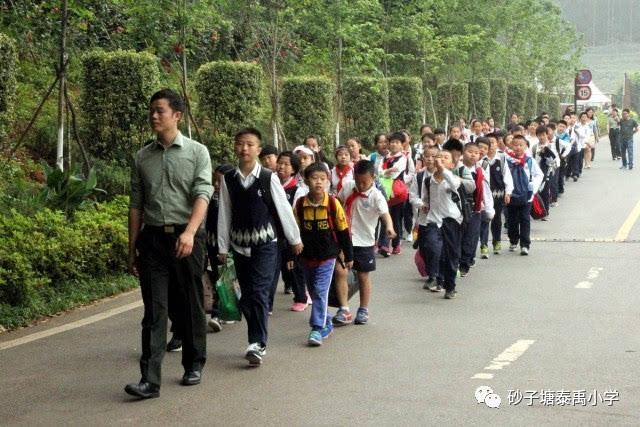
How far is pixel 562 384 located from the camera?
25.0ft

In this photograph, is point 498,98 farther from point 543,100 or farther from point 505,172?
point 505,172

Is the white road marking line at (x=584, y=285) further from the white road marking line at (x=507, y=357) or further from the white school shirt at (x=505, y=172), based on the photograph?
the white road marking line at (x=507, y=357)

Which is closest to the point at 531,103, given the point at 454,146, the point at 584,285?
the point at 454,146

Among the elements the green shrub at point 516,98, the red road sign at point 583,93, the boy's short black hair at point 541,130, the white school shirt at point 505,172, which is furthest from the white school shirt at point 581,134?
the green shrub at point 516,98

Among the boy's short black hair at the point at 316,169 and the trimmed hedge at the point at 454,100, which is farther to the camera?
the trimmed hedge at the point at 454,100

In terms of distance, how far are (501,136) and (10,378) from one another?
490 inches

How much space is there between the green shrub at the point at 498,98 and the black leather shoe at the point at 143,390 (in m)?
38.1

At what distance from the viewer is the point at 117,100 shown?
15375 millimetres

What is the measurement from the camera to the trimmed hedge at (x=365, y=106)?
27.0 m

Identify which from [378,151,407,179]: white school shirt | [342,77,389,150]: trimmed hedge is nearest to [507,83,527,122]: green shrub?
[342,77,389,150]: trimmed hedge

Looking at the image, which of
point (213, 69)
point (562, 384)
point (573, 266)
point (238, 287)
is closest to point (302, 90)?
point (213, 69)

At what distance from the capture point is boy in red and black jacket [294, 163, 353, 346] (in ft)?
31.0

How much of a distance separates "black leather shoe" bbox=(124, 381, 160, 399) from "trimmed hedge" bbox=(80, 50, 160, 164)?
8.49 m

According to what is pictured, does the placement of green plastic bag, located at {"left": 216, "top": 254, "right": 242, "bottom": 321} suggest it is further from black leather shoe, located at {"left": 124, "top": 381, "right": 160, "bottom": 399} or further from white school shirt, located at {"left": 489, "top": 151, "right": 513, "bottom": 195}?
white school shirt, located at {"left": 489, "top": 151, "right": 513, "bottom": 195}
